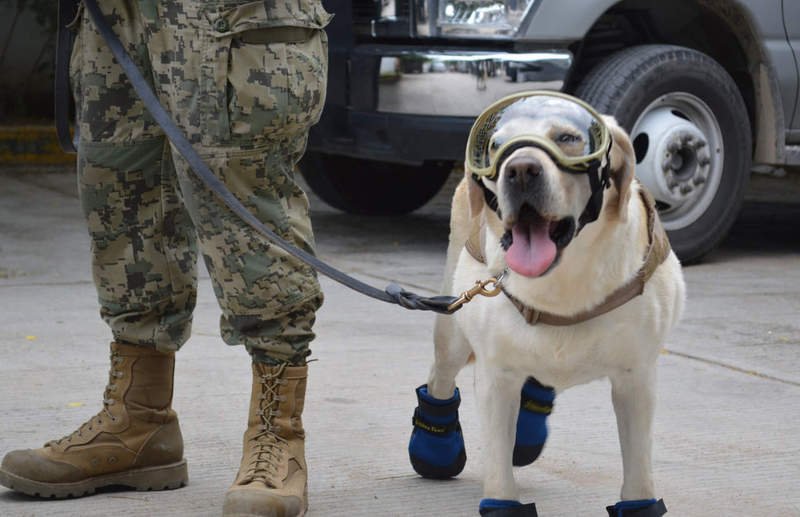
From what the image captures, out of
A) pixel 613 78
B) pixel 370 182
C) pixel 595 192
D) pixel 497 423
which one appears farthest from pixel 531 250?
pixel 370 182

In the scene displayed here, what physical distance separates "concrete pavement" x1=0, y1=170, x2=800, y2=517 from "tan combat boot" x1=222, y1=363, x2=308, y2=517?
4.6 inches

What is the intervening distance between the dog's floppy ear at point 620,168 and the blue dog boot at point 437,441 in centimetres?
85

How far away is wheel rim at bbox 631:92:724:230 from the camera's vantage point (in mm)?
5848

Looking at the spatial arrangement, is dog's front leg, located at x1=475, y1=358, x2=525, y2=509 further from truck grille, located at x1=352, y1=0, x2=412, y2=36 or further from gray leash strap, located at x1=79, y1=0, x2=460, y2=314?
truck grille, located at x1=352, y1=0, x2=412, y2=36

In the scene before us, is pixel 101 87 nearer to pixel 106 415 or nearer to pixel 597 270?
pixel 106 415

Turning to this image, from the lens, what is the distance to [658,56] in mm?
5891

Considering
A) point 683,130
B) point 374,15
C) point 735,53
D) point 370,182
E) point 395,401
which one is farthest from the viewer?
point 370,182

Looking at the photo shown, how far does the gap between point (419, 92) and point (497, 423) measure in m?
3.26

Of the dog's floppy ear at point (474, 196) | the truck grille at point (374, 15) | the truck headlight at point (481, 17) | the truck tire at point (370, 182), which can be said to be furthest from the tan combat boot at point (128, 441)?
the truck tire at point (370, 182)

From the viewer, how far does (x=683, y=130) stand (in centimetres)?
591

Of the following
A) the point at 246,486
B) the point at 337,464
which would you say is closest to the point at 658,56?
the point at 337,464

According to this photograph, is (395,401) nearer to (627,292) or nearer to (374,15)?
(627,292)

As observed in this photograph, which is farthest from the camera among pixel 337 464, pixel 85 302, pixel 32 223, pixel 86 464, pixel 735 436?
pixel 32 223

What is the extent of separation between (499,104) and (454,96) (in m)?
3.21
